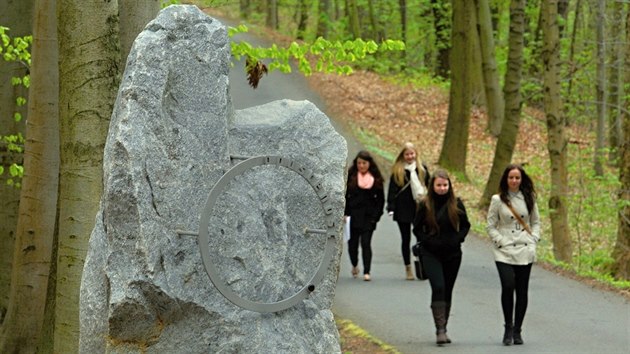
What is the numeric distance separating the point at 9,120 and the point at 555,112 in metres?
10.1

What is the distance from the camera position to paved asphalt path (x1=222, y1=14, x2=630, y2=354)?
11953mm

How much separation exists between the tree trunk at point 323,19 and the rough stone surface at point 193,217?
120 feet

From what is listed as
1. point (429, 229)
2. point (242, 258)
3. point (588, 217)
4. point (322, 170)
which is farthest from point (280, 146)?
point (588, 217)

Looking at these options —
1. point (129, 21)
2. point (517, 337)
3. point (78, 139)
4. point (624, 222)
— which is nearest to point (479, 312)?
point (517, 337)

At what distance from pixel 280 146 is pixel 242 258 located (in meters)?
0.75

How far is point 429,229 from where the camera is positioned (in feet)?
38.9

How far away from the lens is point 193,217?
231 inches

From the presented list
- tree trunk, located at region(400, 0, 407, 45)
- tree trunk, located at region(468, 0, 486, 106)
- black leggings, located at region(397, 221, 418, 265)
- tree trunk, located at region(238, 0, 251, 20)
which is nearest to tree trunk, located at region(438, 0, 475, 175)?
tree trunk, located at region(468, 0, 486, 106)

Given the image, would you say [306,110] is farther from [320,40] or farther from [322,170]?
[320,40]

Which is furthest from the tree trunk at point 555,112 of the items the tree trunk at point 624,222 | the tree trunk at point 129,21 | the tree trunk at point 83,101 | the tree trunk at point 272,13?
the tree trunk at point 272,13

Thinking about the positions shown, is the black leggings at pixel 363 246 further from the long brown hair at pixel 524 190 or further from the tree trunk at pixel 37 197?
the tree trunk at pixel 37 197

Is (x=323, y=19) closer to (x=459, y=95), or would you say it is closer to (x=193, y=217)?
(x=459, y=95)

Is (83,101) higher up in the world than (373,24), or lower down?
lower down

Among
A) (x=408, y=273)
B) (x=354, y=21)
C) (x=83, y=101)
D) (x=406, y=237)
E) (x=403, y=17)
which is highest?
(x=403, y=17)
